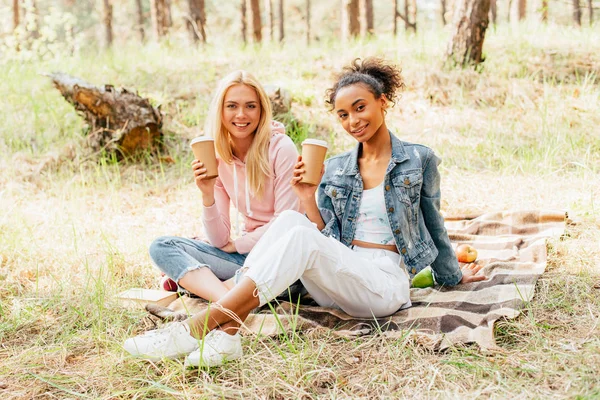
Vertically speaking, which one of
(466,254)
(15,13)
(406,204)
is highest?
(15,13)

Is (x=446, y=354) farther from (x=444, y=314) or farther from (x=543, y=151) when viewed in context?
(x=543, y=151)

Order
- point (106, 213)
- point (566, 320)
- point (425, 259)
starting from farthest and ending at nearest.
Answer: point (106, 213)
point (425, 259)
point (566, 320)

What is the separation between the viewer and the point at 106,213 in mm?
4797

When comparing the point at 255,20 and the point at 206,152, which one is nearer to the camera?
the point at 206,152

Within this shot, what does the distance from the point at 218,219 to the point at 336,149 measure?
2854mm

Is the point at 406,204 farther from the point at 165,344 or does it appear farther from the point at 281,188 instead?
the point at 165,344

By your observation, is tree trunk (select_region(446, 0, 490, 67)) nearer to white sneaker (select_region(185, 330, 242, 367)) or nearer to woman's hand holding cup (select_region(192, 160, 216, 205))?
woman's hand holding cup (select_region(192, 160, 216, 205))

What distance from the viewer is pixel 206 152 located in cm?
268

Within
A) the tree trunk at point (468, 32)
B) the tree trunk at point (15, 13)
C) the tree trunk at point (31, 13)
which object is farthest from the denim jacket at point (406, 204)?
the tree trunk at point (15, 13)

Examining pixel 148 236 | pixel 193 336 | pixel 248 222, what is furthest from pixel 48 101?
pixel 193 336

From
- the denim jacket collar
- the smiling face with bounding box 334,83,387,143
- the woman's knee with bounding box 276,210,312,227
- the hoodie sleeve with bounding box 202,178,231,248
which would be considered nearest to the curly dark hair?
the smiling face with bounding box 334,83,387,143

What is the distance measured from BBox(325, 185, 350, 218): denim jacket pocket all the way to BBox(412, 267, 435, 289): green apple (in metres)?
0.63

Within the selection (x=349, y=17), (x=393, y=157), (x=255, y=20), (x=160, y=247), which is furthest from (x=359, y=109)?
(x=255, y=20)

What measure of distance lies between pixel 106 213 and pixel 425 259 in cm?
303
